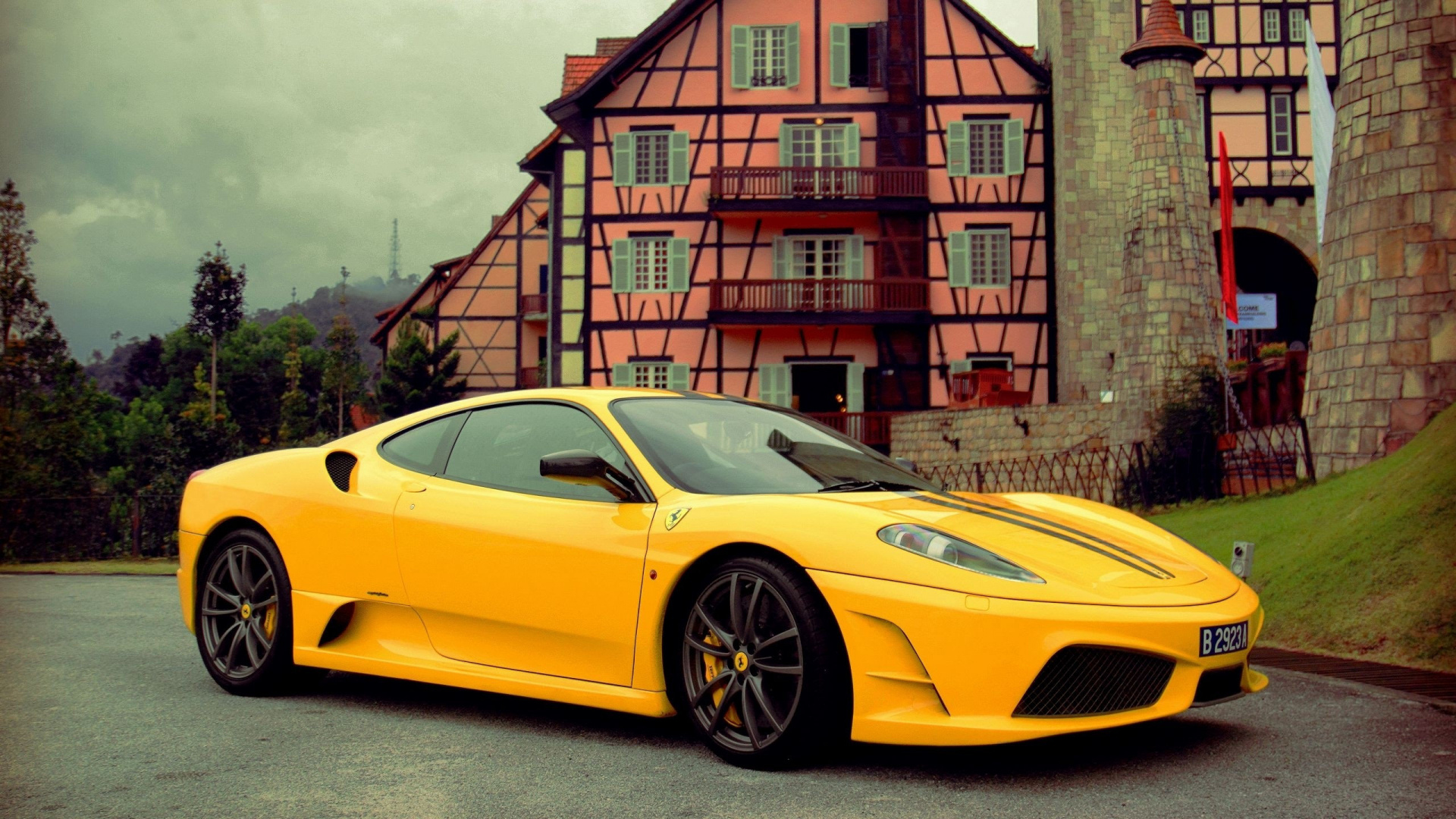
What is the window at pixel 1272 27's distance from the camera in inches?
1272

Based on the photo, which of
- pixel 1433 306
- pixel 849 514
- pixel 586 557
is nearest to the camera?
pixel 849 514

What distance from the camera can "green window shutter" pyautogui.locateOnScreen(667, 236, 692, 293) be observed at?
32.5 metres

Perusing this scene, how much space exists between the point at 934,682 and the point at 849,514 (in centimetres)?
62

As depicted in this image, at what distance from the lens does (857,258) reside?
32.4 m

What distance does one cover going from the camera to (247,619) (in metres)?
5.69

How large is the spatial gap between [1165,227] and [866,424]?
1214 centimetres

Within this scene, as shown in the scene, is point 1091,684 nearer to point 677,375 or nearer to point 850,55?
point 677,375

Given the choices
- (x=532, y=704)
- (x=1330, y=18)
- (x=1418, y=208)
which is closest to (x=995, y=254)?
(x=1330, y=18)

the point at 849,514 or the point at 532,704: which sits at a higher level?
the point at 849,514

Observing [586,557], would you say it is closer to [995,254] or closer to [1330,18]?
[995,254]

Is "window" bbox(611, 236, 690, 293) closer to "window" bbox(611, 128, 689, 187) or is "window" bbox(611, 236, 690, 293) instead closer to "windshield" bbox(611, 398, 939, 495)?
"window" bbox(611, 128, 689, 187)

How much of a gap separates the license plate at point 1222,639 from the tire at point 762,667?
1149mm

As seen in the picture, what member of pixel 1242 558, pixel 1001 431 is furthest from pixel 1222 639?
pixel 1001 431

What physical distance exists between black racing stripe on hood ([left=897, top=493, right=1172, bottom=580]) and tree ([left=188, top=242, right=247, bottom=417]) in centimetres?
6261
